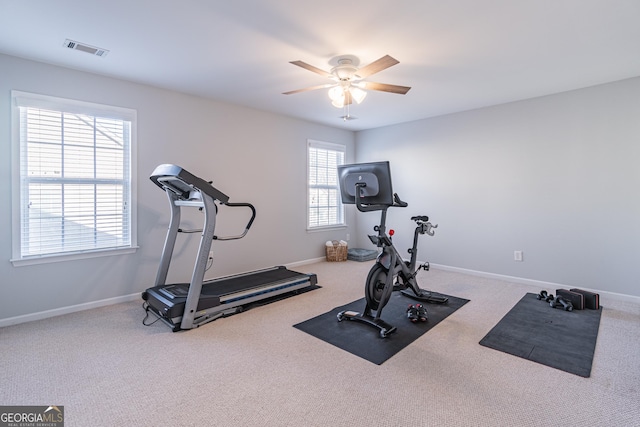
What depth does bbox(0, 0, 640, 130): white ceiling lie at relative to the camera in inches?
88.4

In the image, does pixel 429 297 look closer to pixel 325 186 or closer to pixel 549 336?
pixel 549 336

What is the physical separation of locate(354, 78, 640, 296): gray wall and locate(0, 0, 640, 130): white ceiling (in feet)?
1.55

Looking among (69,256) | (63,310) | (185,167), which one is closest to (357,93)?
(185,167)

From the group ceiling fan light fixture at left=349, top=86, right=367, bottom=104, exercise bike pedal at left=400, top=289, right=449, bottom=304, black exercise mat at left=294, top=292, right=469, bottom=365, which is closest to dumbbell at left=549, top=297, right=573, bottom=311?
black exercise mat at left=294, top=292, right=469, bottom=365

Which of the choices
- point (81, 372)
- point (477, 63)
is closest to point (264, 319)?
point (81, 372)

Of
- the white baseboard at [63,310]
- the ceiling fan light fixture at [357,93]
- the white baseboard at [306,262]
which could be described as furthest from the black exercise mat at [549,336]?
the white baseboard at [63,310]

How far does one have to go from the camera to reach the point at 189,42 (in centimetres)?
272

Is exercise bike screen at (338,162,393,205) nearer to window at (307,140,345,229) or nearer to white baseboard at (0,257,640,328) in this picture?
window at (307,140,345,229)

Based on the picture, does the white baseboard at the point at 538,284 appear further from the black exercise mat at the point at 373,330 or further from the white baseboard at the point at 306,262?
the white baseboard at the point at 306,262

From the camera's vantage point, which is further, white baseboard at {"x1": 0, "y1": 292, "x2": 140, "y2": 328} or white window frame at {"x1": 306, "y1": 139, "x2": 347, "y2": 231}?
white window frame at {"x1": 306, "y1": 139, "x2": 347, "y2": 231}

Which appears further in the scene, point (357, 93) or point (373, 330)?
point (357, 93)

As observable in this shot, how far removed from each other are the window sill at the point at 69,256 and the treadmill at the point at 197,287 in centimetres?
57

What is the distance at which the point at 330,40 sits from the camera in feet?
8.80

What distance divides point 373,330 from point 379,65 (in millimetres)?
2306
